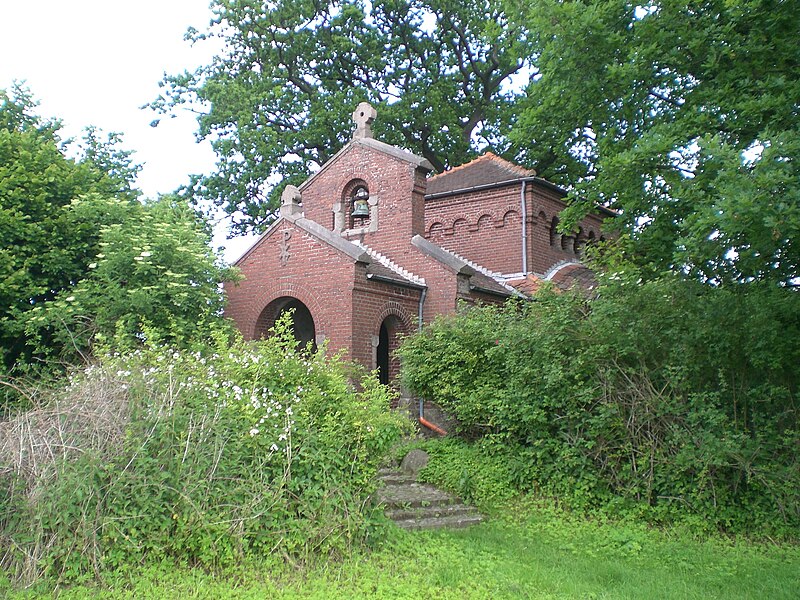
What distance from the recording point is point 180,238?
40.8ft

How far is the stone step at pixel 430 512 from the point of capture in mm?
9156

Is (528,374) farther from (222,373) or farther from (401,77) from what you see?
(401,77)

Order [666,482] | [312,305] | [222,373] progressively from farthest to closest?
[312,305] → [666,482] → [222,373]

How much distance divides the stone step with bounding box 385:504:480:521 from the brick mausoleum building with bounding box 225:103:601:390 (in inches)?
174

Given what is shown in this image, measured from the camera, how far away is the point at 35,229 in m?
12.0

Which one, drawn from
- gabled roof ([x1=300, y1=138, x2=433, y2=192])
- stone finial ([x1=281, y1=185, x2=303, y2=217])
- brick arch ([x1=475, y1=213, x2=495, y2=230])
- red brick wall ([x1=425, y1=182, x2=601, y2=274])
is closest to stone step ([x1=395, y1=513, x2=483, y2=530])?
stone finial ([x1=281, y1=185, x2=303, y2=217])

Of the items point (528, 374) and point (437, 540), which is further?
point (528, 374)

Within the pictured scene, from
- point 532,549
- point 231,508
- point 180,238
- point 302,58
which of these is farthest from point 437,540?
point 302,58

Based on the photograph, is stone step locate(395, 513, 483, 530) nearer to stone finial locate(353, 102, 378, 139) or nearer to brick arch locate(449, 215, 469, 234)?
stone finial locate(353, 102, 378, 139)

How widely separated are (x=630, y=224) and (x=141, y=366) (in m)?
6.67

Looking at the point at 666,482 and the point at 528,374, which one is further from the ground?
the point at 528,374

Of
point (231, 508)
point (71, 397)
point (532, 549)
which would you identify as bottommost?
point (532, 549)

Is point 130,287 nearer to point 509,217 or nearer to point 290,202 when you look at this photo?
point 290,202

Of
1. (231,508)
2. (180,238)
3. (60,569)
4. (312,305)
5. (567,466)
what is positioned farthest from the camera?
(312,305)
